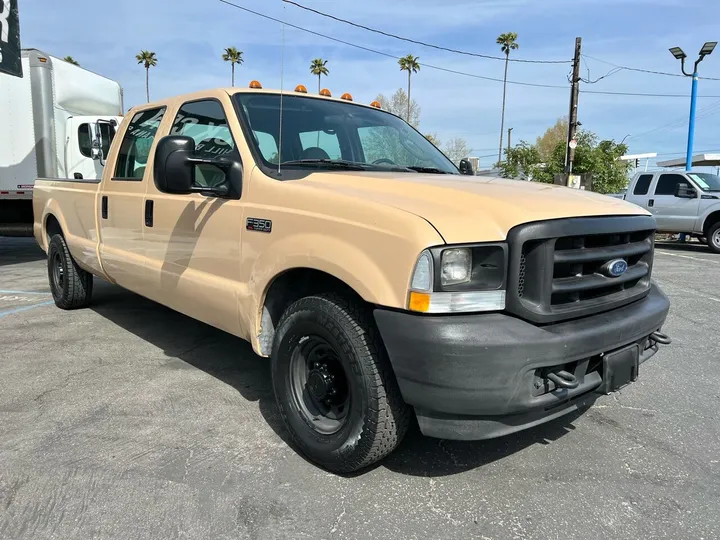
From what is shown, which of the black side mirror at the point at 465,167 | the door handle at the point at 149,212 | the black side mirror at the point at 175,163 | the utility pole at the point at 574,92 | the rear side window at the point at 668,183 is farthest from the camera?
the utility pole at the point at 574,92

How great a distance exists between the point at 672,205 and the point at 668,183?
61 centimetres

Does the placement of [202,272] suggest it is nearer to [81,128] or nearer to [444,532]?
[444,532]

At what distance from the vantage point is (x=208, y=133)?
369cm

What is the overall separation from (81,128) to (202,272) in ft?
25.8

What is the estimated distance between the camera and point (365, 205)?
8.25 ft

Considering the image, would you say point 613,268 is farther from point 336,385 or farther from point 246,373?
point 246,373

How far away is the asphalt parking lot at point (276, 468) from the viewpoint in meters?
2.38

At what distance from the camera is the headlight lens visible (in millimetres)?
2277

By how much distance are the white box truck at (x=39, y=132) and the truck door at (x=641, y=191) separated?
1228 centimetres

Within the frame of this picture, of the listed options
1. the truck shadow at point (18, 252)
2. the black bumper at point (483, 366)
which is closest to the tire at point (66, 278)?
the truck shadow at point (18, 252)

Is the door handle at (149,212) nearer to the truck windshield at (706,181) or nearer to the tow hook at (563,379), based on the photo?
the tow hook at (563,379)

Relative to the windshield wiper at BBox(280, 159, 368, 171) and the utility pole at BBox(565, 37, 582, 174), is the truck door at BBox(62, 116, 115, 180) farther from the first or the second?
the utility pole at BBox(565, 37, 582, 174)

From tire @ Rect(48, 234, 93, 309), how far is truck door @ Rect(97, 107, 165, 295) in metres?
1.19

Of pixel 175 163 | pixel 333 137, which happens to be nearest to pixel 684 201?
pixel 333 137
